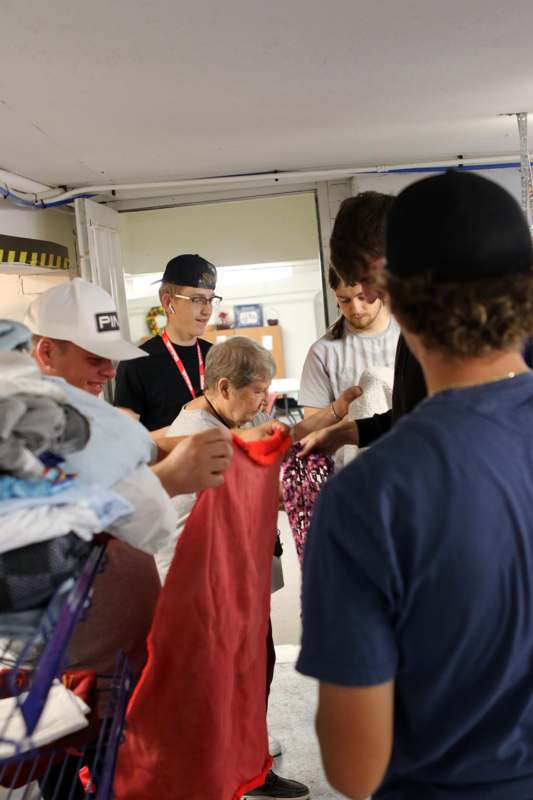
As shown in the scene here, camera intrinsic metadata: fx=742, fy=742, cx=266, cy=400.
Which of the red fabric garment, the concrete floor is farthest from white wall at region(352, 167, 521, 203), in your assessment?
the red fabric garment

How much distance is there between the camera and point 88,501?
103 cm

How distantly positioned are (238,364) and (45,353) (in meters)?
0.62

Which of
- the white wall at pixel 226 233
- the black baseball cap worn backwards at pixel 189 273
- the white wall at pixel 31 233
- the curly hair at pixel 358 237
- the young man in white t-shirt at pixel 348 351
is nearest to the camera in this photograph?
the curly hair at pixel 358 237

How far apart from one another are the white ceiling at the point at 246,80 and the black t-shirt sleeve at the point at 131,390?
125cm

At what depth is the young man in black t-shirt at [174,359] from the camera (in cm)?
345

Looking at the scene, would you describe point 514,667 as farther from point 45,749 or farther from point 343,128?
point 343,128

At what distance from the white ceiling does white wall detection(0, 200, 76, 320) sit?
1.17ft

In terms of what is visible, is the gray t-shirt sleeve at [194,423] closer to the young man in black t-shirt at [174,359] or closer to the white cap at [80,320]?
the white cap at [80,320]

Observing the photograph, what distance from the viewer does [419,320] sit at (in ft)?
2.90

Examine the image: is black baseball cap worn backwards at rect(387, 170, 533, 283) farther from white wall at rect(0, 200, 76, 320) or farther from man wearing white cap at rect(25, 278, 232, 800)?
white wall at rect(0, 200, 76, 320)

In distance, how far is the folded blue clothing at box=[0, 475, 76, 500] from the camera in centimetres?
98

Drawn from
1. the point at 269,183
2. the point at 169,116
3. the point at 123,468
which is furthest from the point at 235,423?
the point at 269,183

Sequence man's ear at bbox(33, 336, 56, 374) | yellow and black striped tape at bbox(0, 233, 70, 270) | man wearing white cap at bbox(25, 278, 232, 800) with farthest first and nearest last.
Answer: yellow and black striped tape at bbox(0, 233, 70, 270) → man's ear at bbox(33, 336, 56, 374) → man wearing white cap at bbox(25, 278, 232, 800)

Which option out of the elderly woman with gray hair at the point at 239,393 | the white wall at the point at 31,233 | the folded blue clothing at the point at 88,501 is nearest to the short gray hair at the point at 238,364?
the elderly woman with gray hair at the point at 239,393
